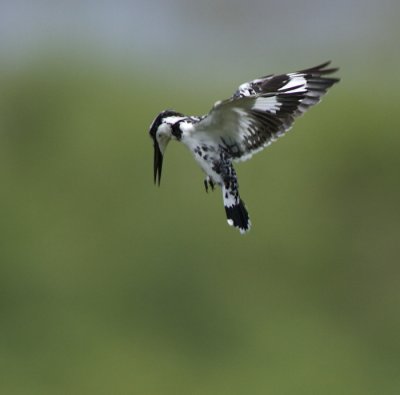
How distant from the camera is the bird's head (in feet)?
13.5

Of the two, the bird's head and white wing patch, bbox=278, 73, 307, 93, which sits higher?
white wing patch, bbox=278, 73, 307, 93

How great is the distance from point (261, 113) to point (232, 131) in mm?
97

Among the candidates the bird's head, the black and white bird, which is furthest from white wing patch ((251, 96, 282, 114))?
the bird's head

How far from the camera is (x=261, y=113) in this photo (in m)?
4.14

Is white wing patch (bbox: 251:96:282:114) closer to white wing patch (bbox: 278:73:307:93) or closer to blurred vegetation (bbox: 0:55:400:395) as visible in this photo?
white wing patch (bbox: 278:73:307:93)

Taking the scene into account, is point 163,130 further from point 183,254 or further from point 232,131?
point 183,254

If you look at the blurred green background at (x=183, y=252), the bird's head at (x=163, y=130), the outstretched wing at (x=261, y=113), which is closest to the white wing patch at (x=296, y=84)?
the outstretched wing at (x=261, y=113)

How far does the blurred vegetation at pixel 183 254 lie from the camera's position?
9.36 metres

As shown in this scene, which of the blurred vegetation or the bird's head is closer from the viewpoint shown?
the bird's head

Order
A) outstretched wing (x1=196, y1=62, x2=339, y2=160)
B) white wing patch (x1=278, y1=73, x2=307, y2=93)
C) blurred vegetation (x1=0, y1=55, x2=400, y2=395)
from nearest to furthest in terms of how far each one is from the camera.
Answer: outstretched wing (x1=196, y1=62, x2=339, y2=160)
white wing patch (x1=278, y1=73, x2=307, y2=93)
blurred vegetation (x1=0, y1=55, x2=400, y2=395)

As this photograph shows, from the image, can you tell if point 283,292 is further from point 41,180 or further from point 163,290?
point 41,180

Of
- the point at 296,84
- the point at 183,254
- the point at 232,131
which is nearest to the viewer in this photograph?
the point at 232,131

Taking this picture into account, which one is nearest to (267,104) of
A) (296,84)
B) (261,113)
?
(261,113)

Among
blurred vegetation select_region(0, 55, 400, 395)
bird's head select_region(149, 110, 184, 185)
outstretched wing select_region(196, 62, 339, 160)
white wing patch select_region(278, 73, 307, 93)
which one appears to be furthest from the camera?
blurred vegetation select_region(0, 55, 400, 395)
